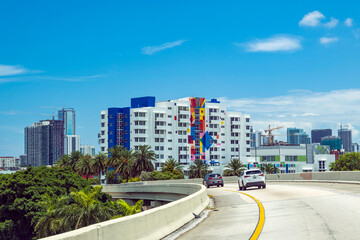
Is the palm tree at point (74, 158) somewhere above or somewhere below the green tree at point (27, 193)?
above

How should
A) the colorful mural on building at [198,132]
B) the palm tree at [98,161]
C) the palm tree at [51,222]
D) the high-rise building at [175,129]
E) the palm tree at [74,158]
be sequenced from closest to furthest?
the palm tree at [51,222], the palm tree at [98,161], the palm tree at [74,158], the high-rise building at [175,129], the colorful mural on building at [198,132]

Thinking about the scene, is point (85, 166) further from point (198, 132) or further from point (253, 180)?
point (253, 180)

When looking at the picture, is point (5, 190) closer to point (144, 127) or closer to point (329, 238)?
point (329, 238)

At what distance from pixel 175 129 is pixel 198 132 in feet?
28.3

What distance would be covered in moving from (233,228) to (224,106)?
155322 mm

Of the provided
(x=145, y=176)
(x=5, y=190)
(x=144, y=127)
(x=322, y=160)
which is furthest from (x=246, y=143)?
(x=5, y=190)

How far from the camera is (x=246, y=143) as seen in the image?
6841 inches

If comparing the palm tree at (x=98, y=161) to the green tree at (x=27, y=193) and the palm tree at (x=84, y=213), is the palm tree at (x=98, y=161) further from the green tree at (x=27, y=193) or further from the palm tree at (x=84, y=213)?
the palm tree at (x=84, y=213)

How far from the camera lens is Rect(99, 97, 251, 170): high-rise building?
150m

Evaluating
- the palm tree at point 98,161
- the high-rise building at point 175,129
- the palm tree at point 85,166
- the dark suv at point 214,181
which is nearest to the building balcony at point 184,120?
the high-rise building at point 175,129

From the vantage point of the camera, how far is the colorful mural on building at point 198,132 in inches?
6192

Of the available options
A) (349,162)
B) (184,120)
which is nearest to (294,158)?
(184,120)

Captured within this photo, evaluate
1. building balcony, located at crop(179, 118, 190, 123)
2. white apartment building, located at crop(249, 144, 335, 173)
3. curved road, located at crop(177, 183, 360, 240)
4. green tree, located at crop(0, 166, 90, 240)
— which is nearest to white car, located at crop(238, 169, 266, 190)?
green tree, located at crop(0, 166, 90, 240)

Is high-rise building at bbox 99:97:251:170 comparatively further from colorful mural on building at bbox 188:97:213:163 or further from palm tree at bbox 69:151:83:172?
palm tree at bbox 69:151:83:172
